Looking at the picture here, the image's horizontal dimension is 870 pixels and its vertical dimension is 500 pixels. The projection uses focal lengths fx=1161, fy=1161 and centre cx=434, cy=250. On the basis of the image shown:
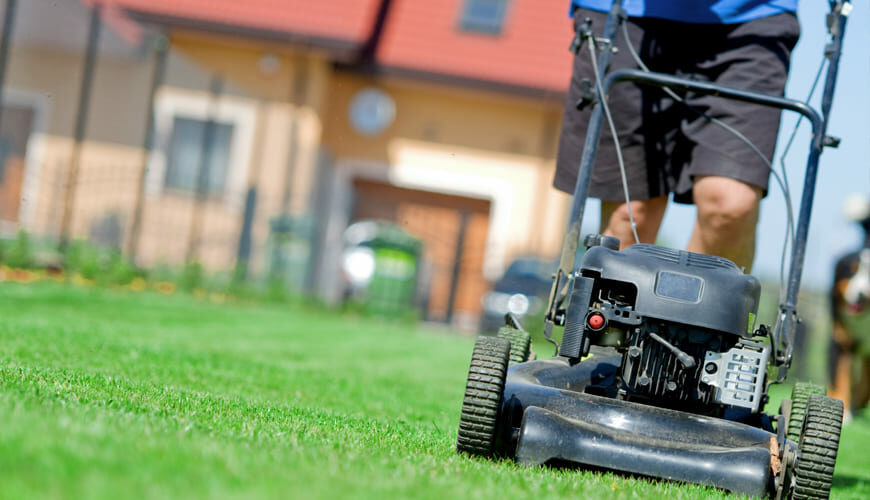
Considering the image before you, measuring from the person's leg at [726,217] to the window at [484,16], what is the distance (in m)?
14.5

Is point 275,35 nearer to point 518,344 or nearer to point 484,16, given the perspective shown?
point 484,16

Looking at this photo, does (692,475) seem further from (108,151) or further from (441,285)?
(441,285)

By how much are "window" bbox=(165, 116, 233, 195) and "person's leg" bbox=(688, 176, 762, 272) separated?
13.1 m

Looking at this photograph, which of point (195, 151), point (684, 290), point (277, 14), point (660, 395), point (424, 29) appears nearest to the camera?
point (684, 290)

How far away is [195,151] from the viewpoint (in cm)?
1677

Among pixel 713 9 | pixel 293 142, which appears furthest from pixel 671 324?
pixel 293 142

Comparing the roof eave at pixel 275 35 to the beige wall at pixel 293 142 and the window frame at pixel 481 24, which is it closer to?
the beige wall at pixel 293 142

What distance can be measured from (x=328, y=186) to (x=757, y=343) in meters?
15.2

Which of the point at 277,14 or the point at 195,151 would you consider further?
the point at 195,151

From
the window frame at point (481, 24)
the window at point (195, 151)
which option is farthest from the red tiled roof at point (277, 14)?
the window frame at point (481, 24)

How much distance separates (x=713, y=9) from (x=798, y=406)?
4.22 ft

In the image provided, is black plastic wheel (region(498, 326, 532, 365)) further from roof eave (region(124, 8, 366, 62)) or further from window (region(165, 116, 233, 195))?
roof eave (region(124, 8, 366, 62))

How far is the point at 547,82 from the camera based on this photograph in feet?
56.8

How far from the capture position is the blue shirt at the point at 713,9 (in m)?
3.72
